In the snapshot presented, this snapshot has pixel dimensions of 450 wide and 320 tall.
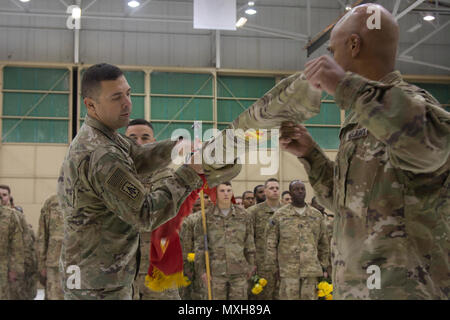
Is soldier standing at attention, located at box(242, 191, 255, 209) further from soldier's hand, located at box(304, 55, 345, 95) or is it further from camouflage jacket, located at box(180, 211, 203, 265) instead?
soldier's hand, located at box(304, 55, 345, 95)

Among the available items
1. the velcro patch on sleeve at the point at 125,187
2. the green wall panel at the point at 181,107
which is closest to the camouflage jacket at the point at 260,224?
the velcro patch on sleeve at the point at 125,187

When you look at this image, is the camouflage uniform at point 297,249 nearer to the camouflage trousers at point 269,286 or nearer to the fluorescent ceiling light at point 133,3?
the camouflage trousers at point 269,286

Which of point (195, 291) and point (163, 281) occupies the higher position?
point (163, 281)

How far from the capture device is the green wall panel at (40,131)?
16.3 metres

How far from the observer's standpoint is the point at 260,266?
9039 mm

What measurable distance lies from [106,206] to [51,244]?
625cm

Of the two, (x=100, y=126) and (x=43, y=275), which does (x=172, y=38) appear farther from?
(x=100, y=126)

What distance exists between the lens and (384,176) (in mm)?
1809

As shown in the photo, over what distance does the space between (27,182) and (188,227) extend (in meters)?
9.75

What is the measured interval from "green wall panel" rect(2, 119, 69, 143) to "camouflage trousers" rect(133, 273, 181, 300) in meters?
12.2

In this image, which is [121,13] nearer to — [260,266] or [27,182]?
[27,182]

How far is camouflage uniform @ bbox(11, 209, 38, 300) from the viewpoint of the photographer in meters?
7.73

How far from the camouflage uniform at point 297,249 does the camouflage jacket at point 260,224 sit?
68 centimetres

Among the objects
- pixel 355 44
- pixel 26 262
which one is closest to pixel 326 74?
pixel 355 44
